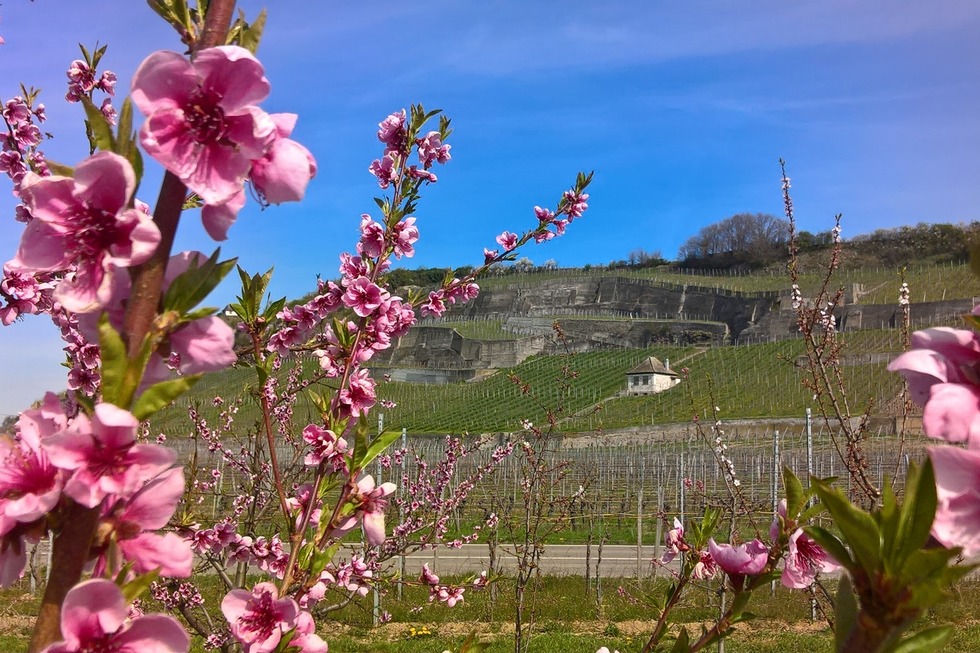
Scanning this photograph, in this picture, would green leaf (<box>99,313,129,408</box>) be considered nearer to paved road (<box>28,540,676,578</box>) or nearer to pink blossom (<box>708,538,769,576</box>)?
pink blossom (<box>708,538,769,576</box>)

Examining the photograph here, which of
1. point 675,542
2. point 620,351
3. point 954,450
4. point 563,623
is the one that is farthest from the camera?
point 620,351

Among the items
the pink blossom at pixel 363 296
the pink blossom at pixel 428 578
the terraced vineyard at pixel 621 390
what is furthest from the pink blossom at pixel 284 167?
the terraced vineyard at pixel 621 390

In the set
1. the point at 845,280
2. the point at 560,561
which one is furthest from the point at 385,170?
the point at 845,280

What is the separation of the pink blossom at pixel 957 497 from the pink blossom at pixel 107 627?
0.52 m

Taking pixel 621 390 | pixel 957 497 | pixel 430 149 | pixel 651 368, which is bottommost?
pixel 957 497

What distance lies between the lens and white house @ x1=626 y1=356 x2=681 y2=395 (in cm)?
4606

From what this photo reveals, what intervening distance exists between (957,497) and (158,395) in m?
0.57

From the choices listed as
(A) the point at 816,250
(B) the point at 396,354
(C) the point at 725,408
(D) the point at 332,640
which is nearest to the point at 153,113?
(D) the point at 332,640

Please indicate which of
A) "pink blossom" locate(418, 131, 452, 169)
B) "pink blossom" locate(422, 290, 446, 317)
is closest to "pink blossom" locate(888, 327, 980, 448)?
"pink blossom" locate(418, 131, 452, 169)

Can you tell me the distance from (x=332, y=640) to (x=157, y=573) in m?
8.46

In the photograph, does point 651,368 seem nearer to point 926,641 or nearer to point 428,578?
point 428,578

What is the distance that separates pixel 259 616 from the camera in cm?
112

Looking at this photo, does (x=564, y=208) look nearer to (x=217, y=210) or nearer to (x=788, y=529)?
(x=788, y=529)

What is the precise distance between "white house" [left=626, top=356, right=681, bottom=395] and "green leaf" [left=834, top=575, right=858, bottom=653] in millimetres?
45900
